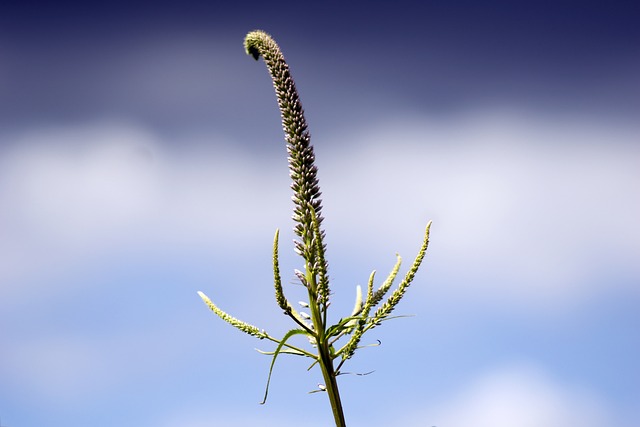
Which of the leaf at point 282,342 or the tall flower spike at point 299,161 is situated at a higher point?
the tall flower spike at point 299,161

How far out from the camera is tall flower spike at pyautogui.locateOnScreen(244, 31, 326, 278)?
4.52 m

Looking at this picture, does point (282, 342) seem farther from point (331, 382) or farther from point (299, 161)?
point (299, 161)

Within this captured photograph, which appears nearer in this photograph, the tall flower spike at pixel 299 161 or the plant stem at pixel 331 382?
the plant stem at pixel 331 382

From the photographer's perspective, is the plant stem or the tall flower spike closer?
the plant stem

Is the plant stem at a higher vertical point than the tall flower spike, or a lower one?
lower

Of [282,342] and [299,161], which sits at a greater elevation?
[299,161]

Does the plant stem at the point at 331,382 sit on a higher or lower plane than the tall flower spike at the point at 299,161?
lower

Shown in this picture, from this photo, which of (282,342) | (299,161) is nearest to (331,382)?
(282,342)

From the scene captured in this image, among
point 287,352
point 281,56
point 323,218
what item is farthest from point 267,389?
point 281,56

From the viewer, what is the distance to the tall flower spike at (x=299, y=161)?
4.52 m

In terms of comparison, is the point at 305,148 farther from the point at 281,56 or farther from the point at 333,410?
the point at 333,410

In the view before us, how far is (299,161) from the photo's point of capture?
14.9ft

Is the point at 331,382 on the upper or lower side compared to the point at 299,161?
lower

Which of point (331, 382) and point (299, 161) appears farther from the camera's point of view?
point (299, 161)
